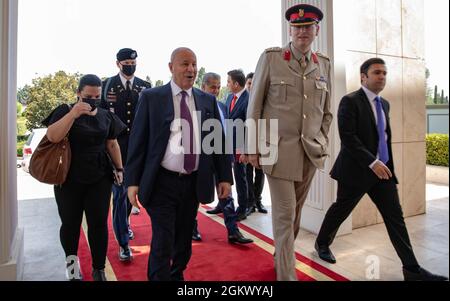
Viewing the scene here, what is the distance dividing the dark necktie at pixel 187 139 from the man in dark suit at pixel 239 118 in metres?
1.81

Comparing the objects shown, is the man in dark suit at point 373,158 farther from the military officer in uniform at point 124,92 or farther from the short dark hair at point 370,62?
the military officer in uniform at point 124,92

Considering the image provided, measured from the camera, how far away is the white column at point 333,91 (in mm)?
3605

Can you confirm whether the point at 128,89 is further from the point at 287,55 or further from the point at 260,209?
the point at 260,209

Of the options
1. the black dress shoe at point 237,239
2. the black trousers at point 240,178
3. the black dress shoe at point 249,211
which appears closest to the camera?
the black dress shoe at point 237,239

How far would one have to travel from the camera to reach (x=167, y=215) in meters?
2.09

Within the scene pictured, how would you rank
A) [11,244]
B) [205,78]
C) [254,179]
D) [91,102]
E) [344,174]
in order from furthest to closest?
1. [254,179]
2. [205,78]
3. [344,174]
4. [11,244]
5. [91,102]

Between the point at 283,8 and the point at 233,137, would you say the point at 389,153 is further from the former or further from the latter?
the point at 283,8

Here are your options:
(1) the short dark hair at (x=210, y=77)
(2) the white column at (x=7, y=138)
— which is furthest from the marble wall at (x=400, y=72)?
(2) the white column at (x=7, y=138)

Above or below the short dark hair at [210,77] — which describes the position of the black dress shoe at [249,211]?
below

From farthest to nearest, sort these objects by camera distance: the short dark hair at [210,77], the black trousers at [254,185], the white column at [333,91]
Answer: the black trousers at [254,185]
the short dark hair at [210,77]
the white column at [333,91]

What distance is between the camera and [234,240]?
3.47m

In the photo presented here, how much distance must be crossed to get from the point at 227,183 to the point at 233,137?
177 cm

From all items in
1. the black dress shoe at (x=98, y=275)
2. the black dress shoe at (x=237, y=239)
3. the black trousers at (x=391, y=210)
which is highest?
the black trousers at (x=391, y=210)
